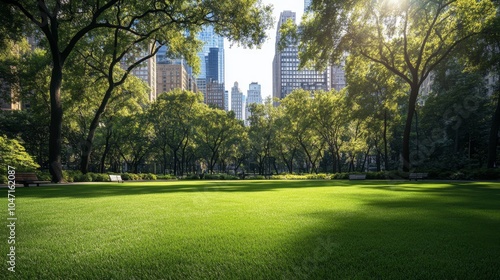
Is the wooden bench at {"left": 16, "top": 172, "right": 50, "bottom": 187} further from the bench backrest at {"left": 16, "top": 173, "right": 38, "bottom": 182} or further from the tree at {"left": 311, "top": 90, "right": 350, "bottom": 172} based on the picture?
the tree at {"left": 311, "top": 90, "right": 350, "bottom": 172}

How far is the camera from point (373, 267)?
308 centimetres

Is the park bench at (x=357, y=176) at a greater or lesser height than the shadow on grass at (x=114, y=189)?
lesser

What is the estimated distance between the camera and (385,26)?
24.5 metres

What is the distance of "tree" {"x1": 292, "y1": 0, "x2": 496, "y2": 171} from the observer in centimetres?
2250

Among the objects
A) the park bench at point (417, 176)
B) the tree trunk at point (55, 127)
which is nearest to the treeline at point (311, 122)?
the park bench at point (417, 176)

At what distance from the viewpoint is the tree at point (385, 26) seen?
73.8 ft

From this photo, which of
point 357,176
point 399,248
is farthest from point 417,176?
point 399,248

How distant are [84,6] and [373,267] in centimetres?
2604

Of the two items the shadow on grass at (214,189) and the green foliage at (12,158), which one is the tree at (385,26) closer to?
the shadow on grass at (214,189)

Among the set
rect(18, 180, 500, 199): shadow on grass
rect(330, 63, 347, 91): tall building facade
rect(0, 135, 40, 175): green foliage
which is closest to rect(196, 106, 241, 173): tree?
rect(0, 135, 40, 175): green foliage

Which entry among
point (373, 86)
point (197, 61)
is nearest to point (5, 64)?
point (197, 61)

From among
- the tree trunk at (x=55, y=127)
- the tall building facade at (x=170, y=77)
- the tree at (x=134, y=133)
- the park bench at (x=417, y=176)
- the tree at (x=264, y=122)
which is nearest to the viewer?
the tree trunk at (x=55, y=127)

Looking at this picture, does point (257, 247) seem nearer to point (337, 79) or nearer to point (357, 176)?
point (357, 176)

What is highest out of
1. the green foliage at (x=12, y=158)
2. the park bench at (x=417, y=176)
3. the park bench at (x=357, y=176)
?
the green foliage at (x=12, y=158)
